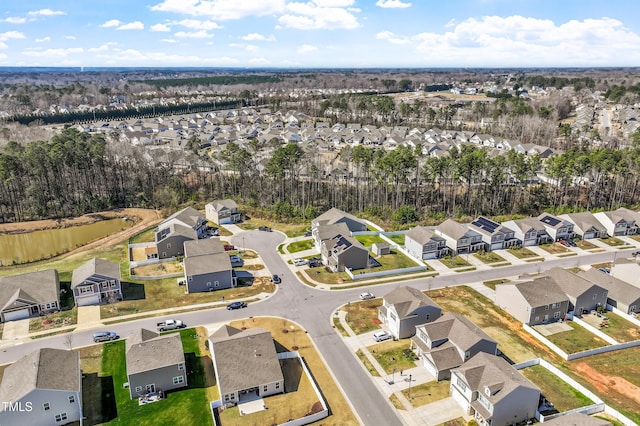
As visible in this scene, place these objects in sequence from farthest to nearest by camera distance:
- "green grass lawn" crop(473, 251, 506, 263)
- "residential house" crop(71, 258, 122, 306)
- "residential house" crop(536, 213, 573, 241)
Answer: "residential house" crop(536, 213, 573, 241)
"green grass lawn" crop(473, 251, 506, 263)
"residential house" crop(71, 258, 122, 306)

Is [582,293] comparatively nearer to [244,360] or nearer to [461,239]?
[461,239]

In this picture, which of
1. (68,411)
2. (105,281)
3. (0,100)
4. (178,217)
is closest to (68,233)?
(178,217)

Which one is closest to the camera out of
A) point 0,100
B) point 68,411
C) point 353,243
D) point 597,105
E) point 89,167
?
point 68,411

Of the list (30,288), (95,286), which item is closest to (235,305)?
(95,286)

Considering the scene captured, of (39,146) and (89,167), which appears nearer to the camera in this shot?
(39,146)

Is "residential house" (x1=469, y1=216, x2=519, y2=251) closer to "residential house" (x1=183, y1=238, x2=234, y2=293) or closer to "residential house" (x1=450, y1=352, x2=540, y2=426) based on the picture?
"residential house" (x1=450, y1=352, x2=540, y2=426)

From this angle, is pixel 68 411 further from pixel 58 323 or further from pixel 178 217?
pixel 178 217

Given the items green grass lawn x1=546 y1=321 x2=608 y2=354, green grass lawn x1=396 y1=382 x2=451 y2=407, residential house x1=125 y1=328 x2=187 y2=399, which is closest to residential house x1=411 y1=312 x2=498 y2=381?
green grass lawn x1=396 y1=382 x2=451 y2=407
